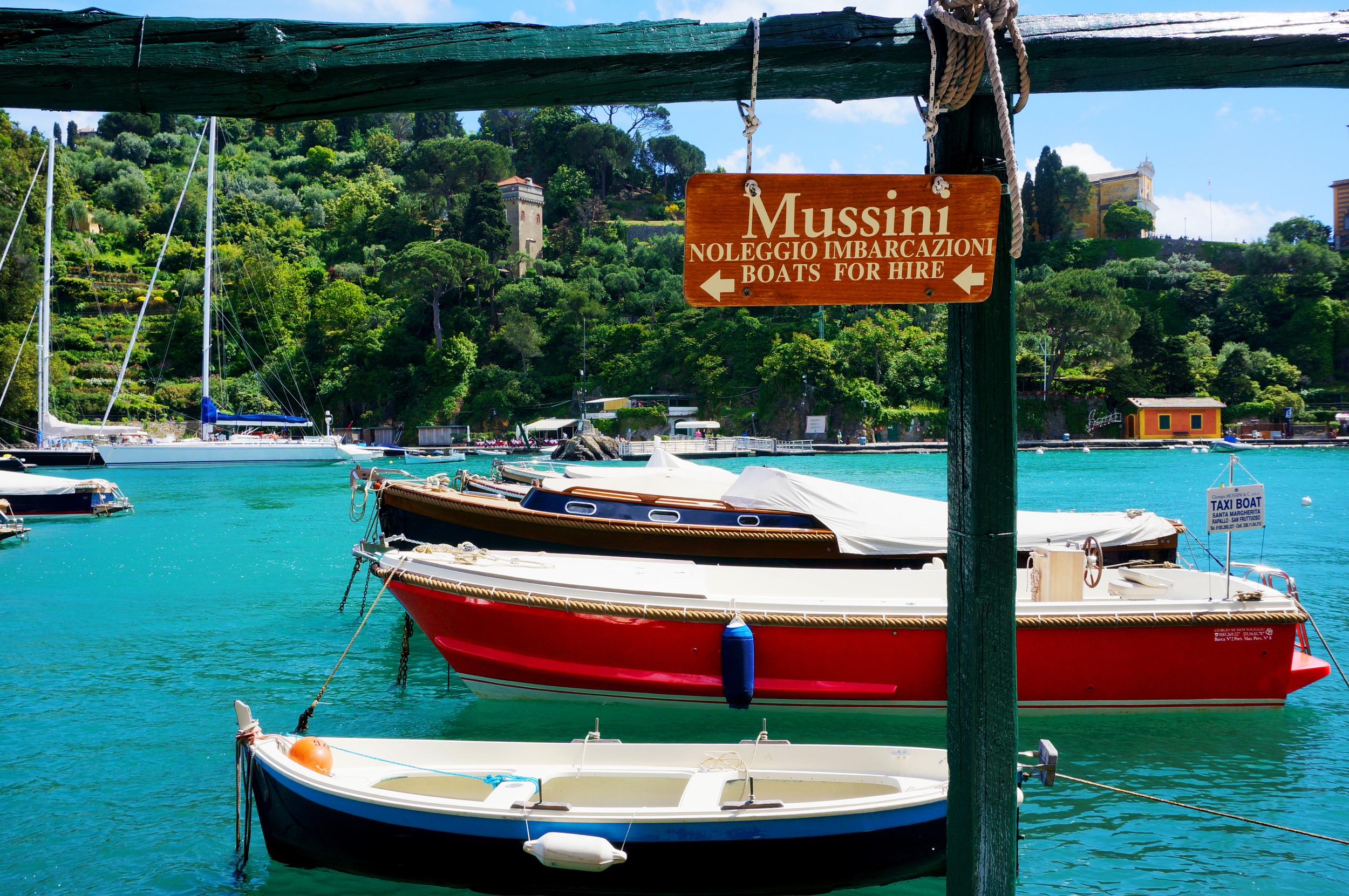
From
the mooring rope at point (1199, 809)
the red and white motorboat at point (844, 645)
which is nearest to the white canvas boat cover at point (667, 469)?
the red and white motorboat at point (844, 645)

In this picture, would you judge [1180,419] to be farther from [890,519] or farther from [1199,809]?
[1199,809]

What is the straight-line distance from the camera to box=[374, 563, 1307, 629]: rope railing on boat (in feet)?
25.3

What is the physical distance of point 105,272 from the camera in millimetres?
75438

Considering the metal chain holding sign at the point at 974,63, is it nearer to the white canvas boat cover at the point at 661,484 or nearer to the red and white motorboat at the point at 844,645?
the red and white motorboat at the point at 844,645

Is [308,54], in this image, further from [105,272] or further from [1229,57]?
[105,272]

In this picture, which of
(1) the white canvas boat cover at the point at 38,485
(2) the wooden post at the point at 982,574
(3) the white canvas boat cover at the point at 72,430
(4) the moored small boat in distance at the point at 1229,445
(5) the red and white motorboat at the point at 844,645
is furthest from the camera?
(4) the moored small boat in distance at the point at 1229,445

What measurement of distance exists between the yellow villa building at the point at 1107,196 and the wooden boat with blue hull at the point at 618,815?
109m

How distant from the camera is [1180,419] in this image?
65.9 metres

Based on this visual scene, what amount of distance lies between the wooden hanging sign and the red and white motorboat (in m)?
5.62

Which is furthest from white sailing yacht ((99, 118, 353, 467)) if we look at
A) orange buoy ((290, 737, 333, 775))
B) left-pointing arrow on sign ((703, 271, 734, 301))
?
left-pointing arrow on sign ((703, 271, 734, 301))

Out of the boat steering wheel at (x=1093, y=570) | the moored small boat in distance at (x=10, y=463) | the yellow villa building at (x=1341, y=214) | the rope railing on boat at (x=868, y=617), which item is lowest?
the rope railing on boat at (x=868, y=617)

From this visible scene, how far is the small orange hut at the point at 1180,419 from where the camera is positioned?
214 ft

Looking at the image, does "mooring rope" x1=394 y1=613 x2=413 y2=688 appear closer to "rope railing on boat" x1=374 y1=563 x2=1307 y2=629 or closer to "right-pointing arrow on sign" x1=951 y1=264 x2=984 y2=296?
"rope railing on boat" x1=374 y1=563 x2=1307 y2=629

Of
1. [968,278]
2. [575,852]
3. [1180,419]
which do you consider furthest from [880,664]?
[1180,419]
